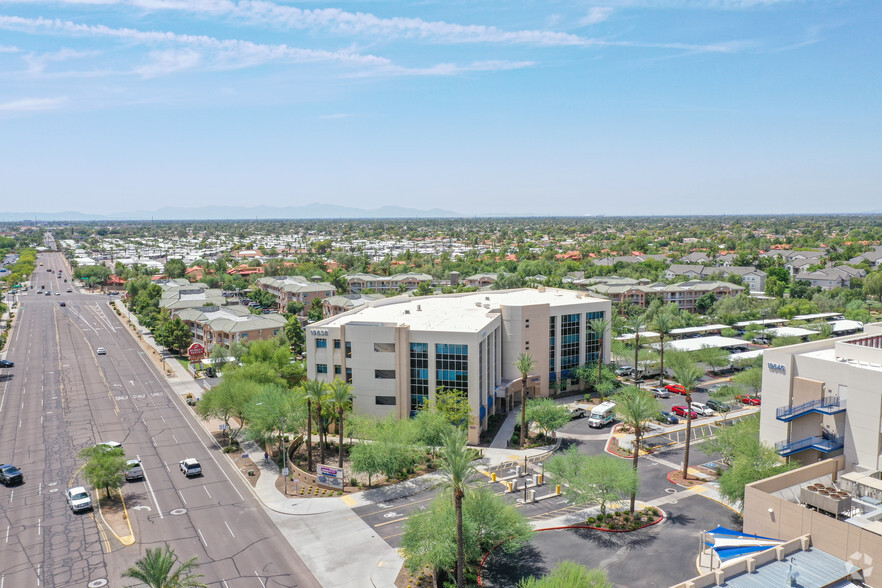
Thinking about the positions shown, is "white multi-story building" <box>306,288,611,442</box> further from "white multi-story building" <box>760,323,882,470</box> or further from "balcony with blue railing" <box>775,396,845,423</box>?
"balcony with blue railing" <box>775,396,845,423</box>

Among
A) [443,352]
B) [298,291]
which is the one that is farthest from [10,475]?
[298,291]

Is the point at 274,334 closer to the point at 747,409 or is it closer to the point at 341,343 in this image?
the point at 341,343

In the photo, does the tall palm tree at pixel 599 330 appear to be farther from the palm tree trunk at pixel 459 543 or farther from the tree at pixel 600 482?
the palm tree trunk at pixel 459 543

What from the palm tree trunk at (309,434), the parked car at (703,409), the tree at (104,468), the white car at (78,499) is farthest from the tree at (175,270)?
the parked car at (703,409)

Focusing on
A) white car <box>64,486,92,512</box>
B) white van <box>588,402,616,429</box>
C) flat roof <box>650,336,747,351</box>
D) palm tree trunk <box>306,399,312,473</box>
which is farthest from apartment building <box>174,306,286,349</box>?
flat roof <box>650,336,747,351</box>

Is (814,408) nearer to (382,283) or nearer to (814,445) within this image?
(814,445)
